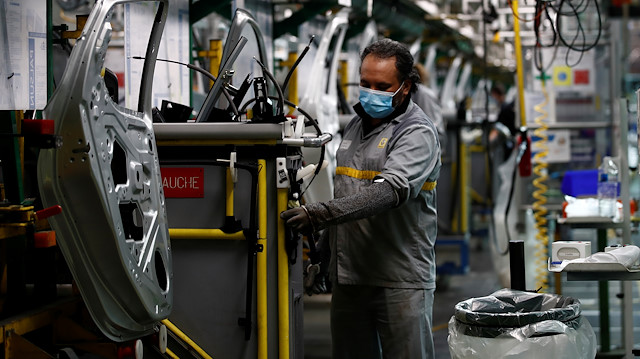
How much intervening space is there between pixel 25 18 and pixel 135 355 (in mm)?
1494

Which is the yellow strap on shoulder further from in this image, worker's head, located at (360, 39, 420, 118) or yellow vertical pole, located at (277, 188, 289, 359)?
yellow vertical pole, located at (277, 188, 289, 359)

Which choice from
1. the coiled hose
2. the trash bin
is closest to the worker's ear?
the trash bin

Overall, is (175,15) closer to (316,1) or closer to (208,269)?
(316,1)

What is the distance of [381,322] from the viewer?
351cm

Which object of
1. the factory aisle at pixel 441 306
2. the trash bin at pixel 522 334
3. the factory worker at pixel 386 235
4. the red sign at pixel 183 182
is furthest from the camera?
the factory aisle at pixel 441 306

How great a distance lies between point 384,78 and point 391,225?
59 centimetres

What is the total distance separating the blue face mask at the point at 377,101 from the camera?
350 centimetres

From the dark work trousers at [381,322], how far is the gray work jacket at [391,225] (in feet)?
0.17

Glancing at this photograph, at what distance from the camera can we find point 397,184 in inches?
128

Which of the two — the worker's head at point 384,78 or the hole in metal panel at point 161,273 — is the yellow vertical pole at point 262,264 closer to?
the hole in metal panel at point 161,273

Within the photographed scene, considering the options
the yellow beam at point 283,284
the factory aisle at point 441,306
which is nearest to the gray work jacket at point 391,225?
the yellow beam at point 283,284

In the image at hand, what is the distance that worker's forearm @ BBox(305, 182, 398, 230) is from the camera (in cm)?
315

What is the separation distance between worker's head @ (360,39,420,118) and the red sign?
0.73 meters

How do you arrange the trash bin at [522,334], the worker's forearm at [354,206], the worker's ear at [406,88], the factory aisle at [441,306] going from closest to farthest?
the trash bin at [522,334] → the worker's forearm at [354,206] → the worker's ear at [406,88] → the factory aisle at [441,306]
